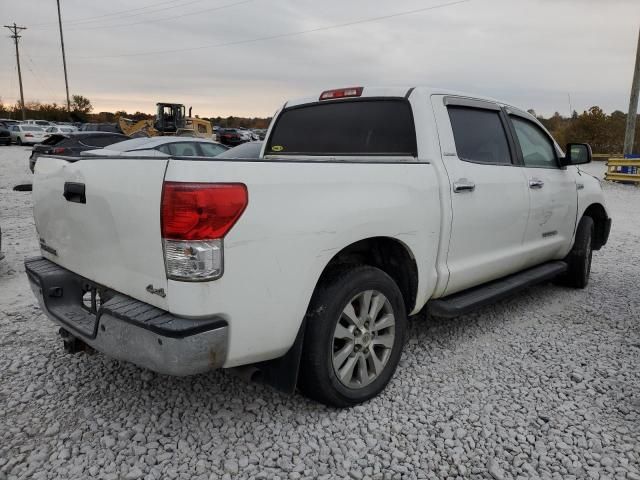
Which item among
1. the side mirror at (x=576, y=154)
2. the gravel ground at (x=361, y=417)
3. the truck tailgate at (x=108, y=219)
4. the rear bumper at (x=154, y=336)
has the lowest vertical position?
the gravel ground at (x=361, y=417)

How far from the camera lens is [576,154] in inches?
187

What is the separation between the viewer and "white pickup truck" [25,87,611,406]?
2.20 meters

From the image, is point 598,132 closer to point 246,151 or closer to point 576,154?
point 246,151

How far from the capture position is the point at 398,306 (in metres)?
3.13

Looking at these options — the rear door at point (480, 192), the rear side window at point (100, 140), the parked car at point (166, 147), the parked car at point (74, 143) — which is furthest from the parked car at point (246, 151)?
the rear side window at point (100, 140)

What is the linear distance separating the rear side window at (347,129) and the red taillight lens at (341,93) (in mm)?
54

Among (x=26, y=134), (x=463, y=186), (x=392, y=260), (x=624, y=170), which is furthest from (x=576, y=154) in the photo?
(x=26, y=134)

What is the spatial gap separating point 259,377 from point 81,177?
141 centimetres

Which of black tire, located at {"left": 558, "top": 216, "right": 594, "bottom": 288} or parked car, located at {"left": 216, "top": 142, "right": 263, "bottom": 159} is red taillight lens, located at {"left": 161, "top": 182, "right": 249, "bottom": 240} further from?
parked car, located at {"left": 216, "top": 142, "right": 263, "bottom": 159}

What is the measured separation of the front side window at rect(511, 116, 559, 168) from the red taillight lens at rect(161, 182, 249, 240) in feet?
10.0

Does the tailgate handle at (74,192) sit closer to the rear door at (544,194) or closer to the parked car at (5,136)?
the rear door at (544,194)

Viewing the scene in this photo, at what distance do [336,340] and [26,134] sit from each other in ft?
121

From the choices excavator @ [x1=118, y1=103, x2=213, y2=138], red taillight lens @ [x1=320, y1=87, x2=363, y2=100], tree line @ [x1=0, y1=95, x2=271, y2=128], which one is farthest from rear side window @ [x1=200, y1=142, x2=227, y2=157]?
tree line @ [x1=0, y1=95, x2=271, y2=128]

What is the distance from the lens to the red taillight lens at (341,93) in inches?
150
